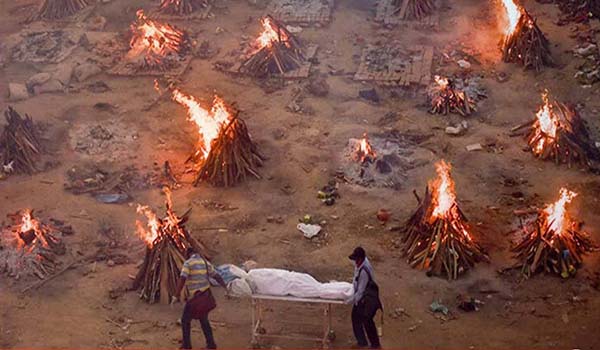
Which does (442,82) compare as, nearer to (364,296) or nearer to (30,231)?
(364,296)

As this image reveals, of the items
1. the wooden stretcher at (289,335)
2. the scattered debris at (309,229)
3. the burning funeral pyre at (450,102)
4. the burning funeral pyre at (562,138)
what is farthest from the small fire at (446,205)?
the burning funeral pyre at (450,102)

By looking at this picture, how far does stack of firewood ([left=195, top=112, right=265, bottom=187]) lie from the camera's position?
50.9ft

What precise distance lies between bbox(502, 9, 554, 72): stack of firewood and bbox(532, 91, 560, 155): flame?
307 centimetres

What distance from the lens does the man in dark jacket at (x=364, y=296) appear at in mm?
10805

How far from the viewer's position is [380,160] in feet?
51.4

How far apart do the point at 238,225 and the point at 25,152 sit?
16.4ft

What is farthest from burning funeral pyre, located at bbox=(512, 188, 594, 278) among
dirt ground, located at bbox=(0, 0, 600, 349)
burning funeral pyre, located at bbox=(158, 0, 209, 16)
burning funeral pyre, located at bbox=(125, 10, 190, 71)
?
burning funeral pyre, located at bbox=(158, 0, 209, 16)

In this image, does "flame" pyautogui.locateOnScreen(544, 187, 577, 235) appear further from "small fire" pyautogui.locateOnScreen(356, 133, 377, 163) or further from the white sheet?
"small fire" pyautogui.locateOnScreen(356, 133, 377, 163)

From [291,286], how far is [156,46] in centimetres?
1065

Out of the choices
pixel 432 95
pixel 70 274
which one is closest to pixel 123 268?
pixel 70 274

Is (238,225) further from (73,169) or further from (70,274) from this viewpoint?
(73,169)

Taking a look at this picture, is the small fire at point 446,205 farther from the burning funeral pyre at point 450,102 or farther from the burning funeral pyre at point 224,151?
the burning funeral pyre at point 450,102

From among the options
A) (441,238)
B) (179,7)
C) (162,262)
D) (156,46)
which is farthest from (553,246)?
(179,7)

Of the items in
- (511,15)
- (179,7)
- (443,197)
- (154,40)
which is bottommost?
(154,40)
